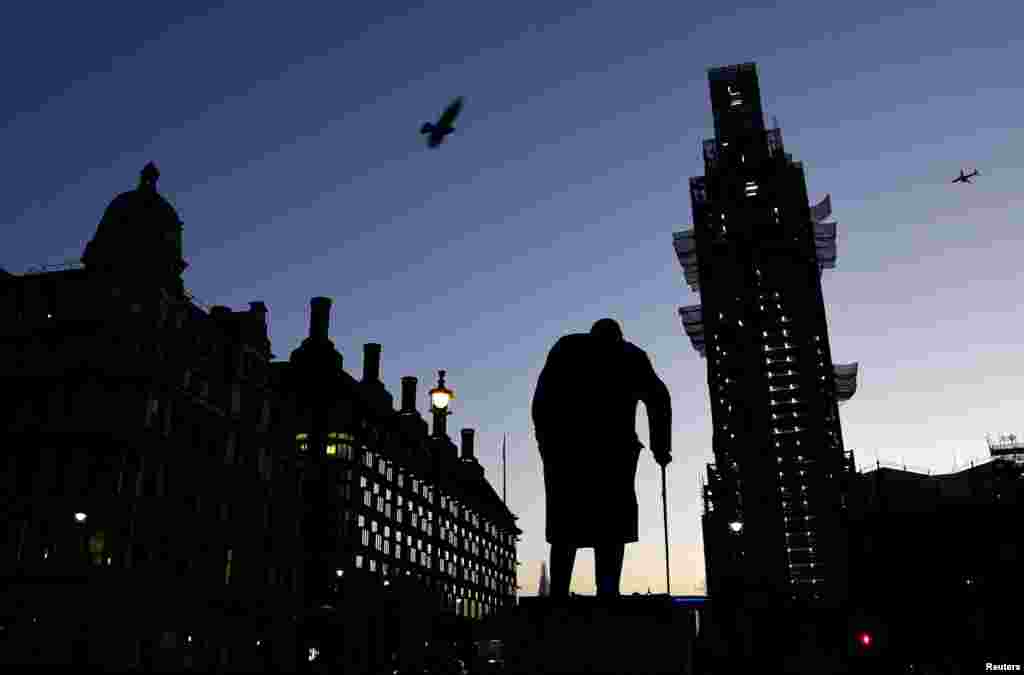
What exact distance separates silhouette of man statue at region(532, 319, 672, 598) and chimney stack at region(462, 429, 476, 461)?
12796 cm

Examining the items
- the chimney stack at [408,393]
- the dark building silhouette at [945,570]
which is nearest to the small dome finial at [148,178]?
the chimney stack at [408,393]

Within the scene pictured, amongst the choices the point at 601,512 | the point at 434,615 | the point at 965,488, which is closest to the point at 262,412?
the point at 434,615

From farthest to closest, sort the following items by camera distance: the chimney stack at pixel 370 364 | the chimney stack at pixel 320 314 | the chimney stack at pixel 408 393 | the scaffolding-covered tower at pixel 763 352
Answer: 1. the chimney stack at pixel 408 393
2. the scaffolding-covered tower at pixel 763 352
3. the chimney stack at pixel 370 364
4. the chimney stack at pixel 320 314

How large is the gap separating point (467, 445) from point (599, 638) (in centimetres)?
13302

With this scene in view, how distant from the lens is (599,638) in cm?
628

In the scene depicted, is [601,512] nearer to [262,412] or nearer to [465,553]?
[262,412]

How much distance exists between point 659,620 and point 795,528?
110765 mm

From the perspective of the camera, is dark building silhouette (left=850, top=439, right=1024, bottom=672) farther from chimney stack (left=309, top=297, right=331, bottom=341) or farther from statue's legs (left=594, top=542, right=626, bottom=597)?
statue's legs (left=594, top=542, right=626, bottom=597)

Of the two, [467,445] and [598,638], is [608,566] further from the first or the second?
[467,445]

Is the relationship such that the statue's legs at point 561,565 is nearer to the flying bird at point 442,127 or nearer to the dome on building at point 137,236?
the flying bird at point 442,127

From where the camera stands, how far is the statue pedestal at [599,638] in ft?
20.3

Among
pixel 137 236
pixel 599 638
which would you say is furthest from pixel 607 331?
pixel 137 236

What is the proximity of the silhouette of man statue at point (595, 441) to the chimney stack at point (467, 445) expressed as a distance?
420 feet

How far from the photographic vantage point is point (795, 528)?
10938 centimetres
